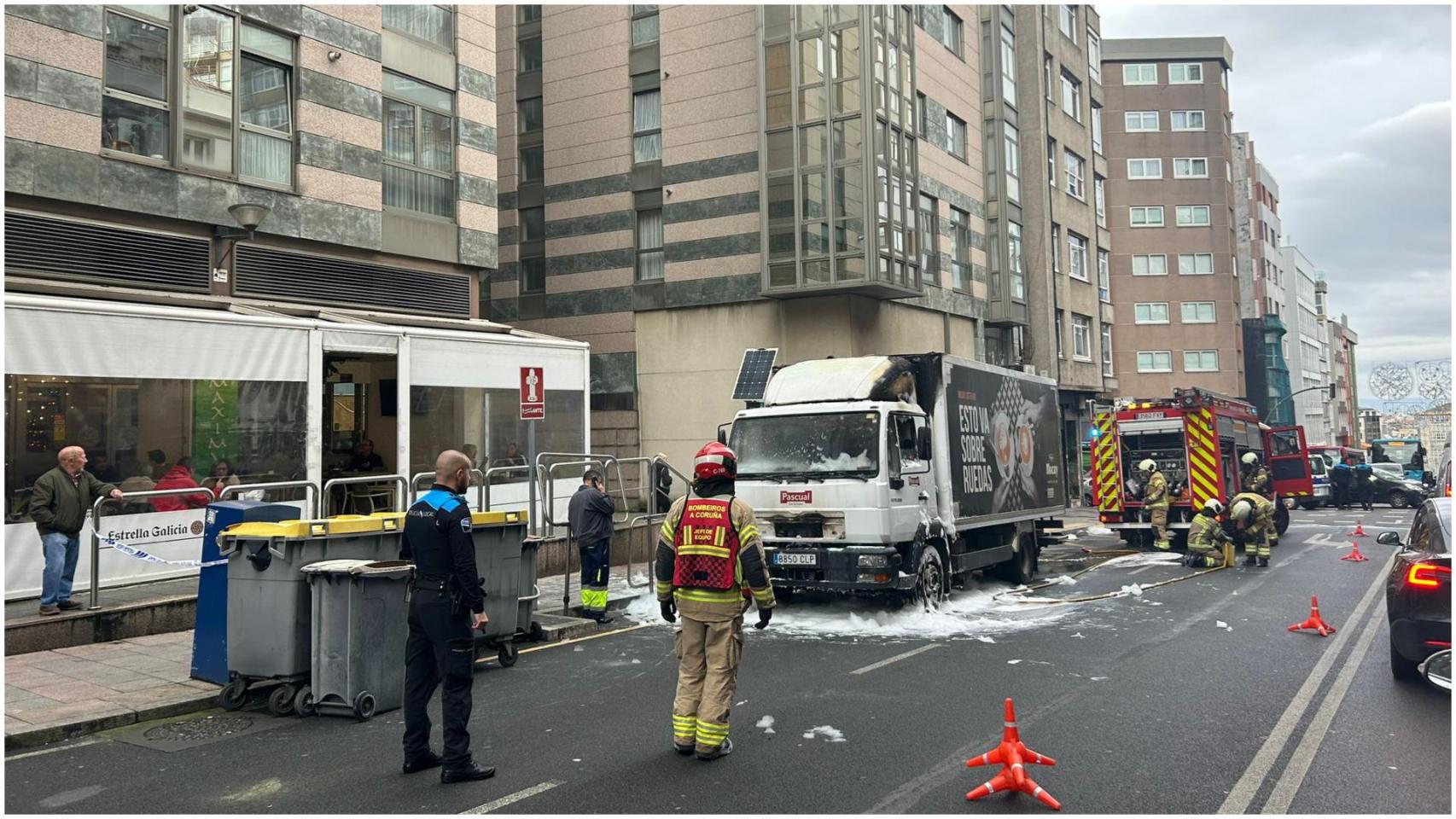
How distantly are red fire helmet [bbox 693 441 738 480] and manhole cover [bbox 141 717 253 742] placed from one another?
12.3ft

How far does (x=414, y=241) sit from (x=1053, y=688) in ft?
43.1

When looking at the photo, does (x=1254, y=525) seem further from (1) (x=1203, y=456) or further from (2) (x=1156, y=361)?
(2) (x=1156, y=361)

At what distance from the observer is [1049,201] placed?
33.7 m

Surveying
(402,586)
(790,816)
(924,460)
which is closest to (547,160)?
(924,460)

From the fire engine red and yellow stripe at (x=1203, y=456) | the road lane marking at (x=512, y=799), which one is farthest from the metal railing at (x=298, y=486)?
the fire engine red and yellow stripe at (x=1203, y=456)

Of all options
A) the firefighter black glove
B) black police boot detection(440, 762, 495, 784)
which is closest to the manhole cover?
black police boot detection(440, 762, 495, 784)

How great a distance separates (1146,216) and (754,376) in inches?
1915

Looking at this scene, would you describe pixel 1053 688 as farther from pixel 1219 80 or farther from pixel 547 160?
pixel 1219 80

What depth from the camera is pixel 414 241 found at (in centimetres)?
1698

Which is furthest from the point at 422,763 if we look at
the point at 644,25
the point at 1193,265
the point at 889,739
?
the point at 1193,265

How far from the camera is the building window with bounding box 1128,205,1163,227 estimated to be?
55125 millimetres

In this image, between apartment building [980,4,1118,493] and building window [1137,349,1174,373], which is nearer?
apartment building [980,4,1118,493]

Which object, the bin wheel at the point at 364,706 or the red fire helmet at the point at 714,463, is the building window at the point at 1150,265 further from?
the bin wheel at the point at 364,706

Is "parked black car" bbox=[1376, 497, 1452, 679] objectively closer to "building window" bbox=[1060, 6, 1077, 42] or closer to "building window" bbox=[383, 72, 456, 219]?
"building window" bbox=[383, 72, 456, 219]
